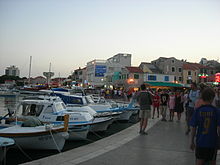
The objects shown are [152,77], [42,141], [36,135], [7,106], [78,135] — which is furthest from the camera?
[152,77]

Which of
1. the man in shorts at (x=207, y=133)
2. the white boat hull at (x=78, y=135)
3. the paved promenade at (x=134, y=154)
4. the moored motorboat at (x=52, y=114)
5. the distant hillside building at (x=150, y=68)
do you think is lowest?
the white boat hull at (x=78, y=135)

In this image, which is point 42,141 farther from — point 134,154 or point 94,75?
point 94,75

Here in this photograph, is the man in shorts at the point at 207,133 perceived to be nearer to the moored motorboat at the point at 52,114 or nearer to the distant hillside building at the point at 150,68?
the moored motorboat at the point at 52,114

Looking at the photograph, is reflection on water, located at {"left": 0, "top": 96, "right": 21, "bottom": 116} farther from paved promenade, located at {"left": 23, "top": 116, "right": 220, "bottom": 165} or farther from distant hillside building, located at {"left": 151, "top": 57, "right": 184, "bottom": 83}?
distant hillside building, located at {"left": 151, "top": 57, "right": 184, "bottom": 83}

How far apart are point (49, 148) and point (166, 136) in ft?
14.6

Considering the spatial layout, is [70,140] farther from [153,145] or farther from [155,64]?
[155,64]

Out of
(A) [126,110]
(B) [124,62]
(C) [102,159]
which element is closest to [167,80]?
(B) [124,62]

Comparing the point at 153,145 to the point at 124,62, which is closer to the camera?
the point at 153,145

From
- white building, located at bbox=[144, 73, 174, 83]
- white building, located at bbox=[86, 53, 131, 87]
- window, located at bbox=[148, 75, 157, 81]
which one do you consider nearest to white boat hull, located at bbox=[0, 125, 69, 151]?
white building, located at bbox=[144, 73, 174, 83]

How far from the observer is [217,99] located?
716 cm

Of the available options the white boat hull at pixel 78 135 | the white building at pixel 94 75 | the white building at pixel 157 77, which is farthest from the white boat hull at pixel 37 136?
the white building at pixel 94 75

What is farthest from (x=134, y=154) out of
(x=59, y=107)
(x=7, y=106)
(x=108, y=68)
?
(x=108, y=68)

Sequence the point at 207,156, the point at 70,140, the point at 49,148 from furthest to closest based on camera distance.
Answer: the point at 70,140
the point at 49,148
the point at 207,156

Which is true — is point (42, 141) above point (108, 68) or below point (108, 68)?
below
